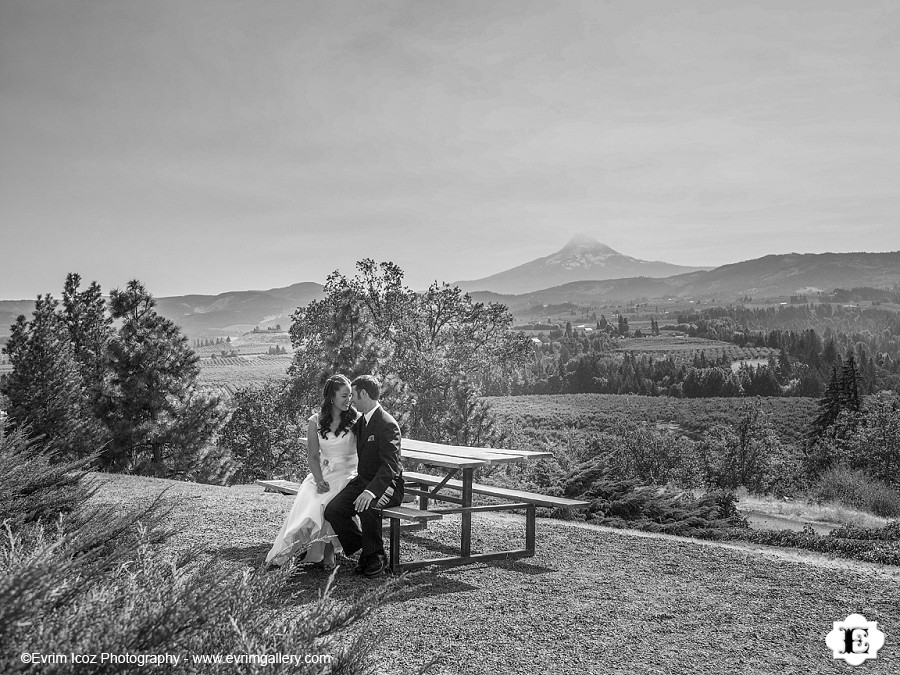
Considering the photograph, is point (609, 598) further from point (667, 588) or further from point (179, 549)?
point (179, 549)

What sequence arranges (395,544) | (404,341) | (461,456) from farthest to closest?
(404,341) < (461,456) < (395,544)

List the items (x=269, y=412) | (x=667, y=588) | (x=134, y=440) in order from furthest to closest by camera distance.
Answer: (x=269, y=412), (x=134, y=440), (x=667, y=588)

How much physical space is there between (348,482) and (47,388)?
17986 mm

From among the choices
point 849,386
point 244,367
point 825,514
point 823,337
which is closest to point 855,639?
point 825,514

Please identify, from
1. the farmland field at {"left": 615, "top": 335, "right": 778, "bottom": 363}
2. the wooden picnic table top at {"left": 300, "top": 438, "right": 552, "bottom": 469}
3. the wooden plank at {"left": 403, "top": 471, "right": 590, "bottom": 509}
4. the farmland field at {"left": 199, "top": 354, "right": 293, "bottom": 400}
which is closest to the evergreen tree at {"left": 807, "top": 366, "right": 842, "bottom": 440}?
the wooden plank at {"left": 403, "top": 471, "right": 590, "bottom": 509}

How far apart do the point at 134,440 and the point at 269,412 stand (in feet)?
85.1

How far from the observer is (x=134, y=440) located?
20.1 metres

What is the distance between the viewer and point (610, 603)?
5770mm

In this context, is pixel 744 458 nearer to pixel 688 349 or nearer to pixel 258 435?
pixel 258 435

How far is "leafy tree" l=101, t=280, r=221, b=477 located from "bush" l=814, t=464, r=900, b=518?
57.9 feet

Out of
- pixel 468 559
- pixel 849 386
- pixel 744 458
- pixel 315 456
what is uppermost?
pixel 315 456

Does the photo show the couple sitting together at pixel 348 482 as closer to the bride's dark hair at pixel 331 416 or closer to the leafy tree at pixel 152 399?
the bride's dark hair at pixel 331 416

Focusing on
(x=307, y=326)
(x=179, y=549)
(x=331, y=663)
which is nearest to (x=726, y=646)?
A: (x=331, y=663)

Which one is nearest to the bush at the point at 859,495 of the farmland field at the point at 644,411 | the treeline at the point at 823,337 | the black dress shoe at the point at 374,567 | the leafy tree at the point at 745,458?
the black dress shoe at the point at 374,567
